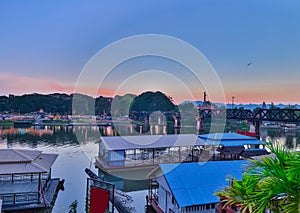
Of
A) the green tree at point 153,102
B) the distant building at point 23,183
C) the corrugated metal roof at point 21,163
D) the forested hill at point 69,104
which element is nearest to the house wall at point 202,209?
the distant building at point 23,183

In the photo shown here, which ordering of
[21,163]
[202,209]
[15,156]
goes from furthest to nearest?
[15,156], [21,163], [202,209]

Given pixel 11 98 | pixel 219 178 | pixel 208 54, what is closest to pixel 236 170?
pixel 219 178

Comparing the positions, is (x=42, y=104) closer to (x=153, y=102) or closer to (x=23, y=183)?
(x=153, y=102)

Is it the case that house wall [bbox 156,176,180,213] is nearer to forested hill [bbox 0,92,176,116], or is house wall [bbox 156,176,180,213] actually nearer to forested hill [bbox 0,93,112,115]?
forested hill [bbox 0,92,176,116]

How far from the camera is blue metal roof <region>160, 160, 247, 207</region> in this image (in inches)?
359

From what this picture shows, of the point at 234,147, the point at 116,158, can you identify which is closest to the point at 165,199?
the point at 116,158

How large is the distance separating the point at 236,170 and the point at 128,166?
861cm

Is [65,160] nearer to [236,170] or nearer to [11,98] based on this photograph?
[236,170]

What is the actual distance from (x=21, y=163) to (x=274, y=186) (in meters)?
11.3

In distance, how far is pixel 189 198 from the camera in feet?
29.7

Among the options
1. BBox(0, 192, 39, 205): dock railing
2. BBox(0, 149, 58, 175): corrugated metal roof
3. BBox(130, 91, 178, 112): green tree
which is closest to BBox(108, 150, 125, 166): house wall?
BBox(0, 149, 58, 175): corrugated metal roof

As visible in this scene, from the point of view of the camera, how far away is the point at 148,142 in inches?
771

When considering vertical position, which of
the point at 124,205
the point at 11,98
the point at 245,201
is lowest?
the point at 124,205

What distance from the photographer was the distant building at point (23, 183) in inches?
423
